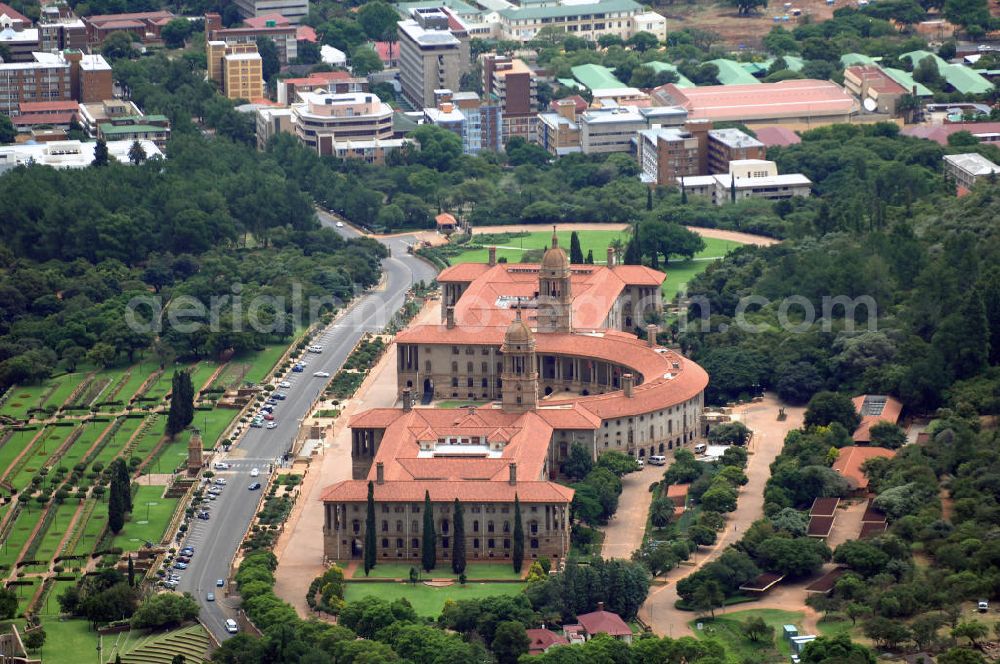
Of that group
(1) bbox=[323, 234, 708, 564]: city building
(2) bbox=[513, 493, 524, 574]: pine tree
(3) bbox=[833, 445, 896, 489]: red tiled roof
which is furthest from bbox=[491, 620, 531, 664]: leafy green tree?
(3) bbox=[833, 445, 896, 489]: red tiled roof

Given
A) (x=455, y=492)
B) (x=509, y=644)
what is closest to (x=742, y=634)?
(x=509, y=644)

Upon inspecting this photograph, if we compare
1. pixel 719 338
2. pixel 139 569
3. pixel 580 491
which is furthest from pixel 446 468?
pixel 719 338

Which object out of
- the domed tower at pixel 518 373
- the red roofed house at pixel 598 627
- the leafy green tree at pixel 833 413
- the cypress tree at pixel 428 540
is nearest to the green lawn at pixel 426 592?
the cypress tree at pixel 428 540

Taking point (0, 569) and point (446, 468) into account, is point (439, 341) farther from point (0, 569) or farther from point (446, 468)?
point (0, 569)

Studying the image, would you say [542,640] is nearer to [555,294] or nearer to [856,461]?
[856,461]

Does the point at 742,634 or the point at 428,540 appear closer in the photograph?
the point at 742,634

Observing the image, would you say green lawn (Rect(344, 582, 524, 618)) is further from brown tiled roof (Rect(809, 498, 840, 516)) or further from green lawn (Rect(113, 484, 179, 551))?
brown tiled roof (Rect(809, 498, 840, 516))
